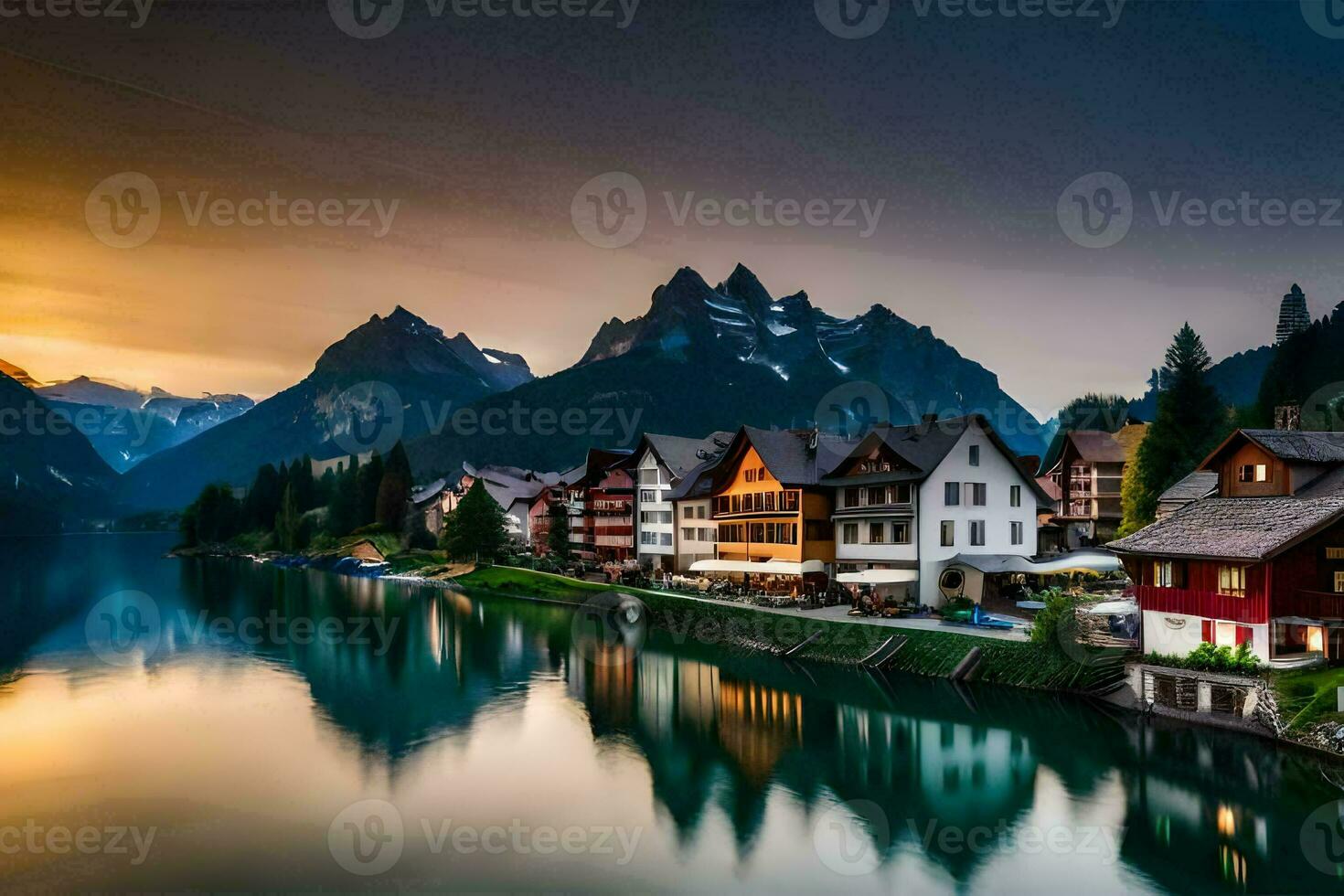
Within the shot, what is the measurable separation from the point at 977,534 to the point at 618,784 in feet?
107

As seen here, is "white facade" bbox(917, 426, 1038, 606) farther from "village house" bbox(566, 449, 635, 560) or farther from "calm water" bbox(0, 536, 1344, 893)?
"village house" bbox(566, 449, 635, 560)

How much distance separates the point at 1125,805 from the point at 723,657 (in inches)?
1041

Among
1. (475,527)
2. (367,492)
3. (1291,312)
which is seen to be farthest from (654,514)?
(1291,312)

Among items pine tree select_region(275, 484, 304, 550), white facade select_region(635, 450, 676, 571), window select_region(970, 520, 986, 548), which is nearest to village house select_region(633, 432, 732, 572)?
white facade select_region(635, 450, 676, 571)

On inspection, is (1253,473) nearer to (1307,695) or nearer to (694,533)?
(1307,695)

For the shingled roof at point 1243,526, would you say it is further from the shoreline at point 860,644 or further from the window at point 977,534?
the window at point 977,534

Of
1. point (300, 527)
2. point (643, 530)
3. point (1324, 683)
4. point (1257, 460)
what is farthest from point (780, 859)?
point (300, 527)

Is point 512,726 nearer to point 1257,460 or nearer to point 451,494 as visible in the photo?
point 1257,460

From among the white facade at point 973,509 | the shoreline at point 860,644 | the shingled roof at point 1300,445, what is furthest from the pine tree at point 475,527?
the shingled roof at point 1300,445

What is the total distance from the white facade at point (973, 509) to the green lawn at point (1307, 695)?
23.2 meters

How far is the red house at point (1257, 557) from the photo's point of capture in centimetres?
3192

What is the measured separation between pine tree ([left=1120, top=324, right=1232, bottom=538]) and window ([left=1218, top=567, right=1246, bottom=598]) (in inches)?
1557

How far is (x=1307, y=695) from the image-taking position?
30250 mm

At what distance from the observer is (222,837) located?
24734 millimetres
